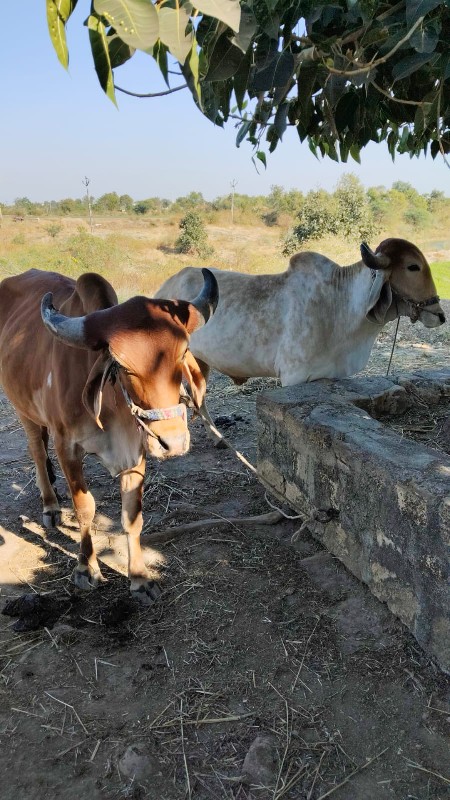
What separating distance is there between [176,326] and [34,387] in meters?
1.41

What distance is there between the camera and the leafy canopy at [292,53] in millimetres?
1362

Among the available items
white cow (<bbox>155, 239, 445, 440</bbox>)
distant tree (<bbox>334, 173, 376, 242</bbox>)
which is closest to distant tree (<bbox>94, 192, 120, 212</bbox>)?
distant tree (<bbox>334, 173, 376, 242</bbox>)

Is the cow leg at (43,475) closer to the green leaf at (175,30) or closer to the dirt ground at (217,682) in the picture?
the dirt ground at (217,682)

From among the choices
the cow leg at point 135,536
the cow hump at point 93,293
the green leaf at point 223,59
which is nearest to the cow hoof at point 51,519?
the cow leg at point 135,536

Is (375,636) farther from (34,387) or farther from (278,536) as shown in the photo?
(34,387)

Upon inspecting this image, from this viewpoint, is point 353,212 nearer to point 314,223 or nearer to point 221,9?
point 314,223

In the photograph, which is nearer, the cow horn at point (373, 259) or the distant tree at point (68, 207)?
the cow horn at point (373, 259)

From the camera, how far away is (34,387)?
3.61 meters

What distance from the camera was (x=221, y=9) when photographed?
1.29 meters

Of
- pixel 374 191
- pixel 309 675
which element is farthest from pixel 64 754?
pixel 374 191

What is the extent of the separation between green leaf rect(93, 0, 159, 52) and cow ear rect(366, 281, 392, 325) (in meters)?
3.35

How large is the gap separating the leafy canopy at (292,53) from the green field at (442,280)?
1015 cm

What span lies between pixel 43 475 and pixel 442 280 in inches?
528

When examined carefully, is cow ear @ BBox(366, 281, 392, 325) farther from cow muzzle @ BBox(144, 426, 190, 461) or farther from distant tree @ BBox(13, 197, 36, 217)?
distant tree @ BBox(13, 197, 36, 217)
